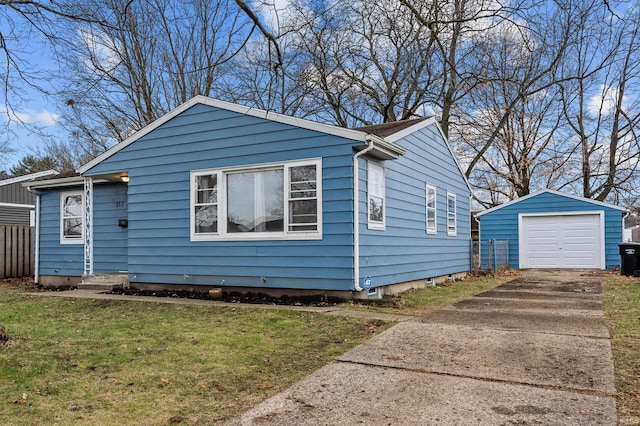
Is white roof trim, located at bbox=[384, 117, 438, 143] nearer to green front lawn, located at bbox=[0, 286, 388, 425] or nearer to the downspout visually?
the downspout

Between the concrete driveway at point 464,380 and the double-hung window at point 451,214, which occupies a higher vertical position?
the double-hung window at point 451,214

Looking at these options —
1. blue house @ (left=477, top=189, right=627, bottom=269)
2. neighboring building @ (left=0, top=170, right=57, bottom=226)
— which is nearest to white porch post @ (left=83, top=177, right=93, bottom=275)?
blue house @ (left=477, top=189, right=627, bottom=269)

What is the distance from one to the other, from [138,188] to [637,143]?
70.3 feet

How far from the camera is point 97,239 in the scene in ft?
38.9

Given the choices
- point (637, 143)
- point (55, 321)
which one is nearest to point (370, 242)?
point (55, 321)

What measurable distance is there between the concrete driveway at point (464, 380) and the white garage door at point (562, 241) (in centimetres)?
1243

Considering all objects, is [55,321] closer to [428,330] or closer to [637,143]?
[428,330]

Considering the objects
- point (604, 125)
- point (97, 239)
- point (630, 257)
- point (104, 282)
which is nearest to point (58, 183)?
point (97, 239)

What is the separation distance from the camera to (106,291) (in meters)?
10.5

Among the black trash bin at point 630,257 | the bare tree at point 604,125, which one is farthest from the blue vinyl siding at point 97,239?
the bare tree at point 604,125

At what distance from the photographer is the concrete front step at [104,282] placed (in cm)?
1059

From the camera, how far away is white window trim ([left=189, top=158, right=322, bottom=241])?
842 cm

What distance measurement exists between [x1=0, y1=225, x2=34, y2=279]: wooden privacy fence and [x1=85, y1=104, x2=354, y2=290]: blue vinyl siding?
15.3 feet

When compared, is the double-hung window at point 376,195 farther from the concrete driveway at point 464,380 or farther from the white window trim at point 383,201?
the concrete driveway at point 464,380
